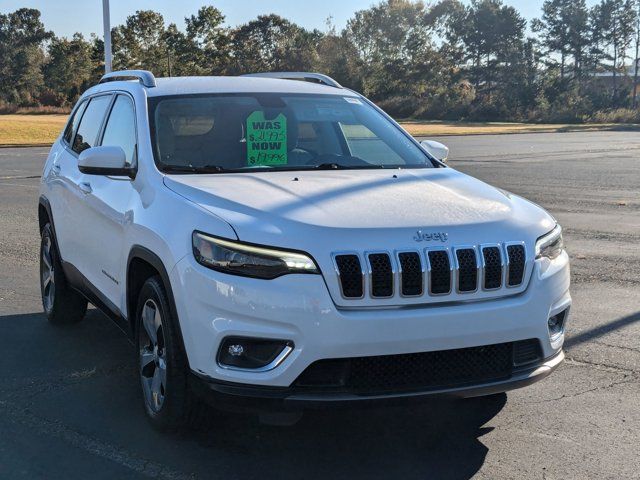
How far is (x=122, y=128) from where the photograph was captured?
5.30m

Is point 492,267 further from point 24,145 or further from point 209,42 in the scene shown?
point 209,42

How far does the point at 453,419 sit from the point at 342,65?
9029cm

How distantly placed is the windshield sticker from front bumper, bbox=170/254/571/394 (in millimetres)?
1335

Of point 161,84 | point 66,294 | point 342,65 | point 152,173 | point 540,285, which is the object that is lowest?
point 66,294

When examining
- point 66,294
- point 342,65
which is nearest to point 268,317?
point 66,294

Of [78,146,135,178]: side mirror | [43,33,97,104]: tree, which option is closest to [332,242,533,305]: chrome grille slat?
[78,146,135,178]: side mirror

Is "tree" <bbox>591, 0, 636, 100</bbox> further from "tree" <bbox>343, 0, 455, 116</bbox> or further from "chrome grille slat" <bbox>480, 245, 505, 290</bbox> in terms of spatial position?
"chrome grille slat" <bbox>480, 245, 505, 290</bbox>

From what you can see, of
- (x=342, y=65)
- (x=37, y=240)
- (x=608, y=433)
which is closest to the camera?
(x=608, y=433)

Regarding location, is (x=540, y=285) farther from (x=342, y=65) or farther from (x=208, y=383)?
(x=342, y=65)

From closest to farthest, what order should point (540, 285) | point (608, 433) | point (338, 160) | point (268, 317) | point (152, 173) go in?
point (268, 317) < point (540, 285) < point (608, 433) < point (152, 173) < point (338, 160)

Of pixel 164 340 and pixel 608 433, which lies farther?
pixel 608 433

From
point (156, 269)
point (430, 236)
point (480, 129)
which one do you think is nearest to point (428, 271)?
point (430, 236)

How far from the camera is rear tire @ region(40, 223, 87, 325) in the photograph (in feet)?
20.3

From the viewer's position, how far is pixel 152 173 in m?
4.54
